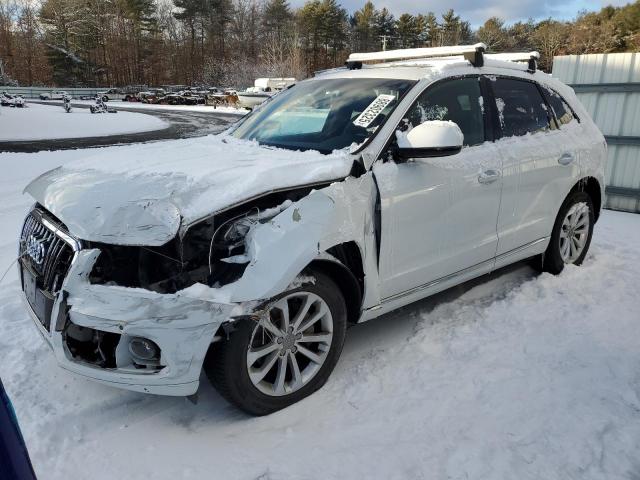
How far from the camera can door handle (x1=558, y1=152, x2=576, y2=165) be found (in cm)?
425

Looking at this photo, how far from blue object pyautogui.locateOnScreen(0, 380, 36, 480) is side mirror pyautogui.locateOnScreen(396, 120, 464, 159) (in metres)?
2.33

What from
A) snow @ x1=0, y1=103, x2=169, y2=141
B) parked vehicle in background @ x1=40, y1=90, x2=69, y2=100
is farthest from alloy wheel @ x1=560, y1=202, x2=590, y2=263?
parked vehicle in background @ x1=40, y1=90, x2=69, y2=100

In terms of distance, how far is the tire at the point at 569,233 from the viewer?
451cm

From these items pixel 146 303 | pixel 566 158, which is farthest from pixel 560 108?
pixel 146 303

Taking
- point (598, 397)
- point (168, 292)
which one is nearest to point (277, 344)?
point (168, 292)

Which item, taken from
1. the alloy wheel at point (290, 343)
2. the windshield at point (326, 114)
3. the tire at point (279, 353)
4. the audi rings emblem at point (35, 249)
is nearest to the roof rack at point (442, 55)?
the windshield at point (326, 114)

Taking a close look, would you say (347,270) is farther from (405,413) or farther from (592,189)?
(592,189)

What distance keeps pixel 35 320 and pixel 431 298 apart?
2827 millimetres

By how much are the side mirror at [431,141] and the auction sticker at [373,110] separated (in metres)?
0.31

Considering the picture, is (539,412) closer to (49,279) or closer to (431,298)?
(431,298)

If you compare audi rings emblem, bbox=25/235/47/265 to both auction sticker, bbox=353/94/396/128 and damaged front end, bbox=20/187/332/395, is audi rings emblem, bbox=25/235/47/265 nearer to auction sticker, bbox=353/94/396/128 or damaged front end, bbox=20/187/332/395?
damaged front end, bbox=20/187/332/395

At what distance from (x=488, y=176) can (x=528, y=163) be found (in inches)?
22.5

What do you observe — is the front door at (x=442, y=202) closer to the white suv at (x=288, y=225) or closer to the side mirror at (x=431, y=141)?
the white suv at (x=288, y=225)

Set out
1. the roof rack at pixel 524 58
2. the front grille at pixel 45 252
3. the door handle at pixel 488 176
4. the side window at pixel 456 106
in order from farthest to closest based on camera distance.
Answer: the roof rack at pixel 524 58, the door handle at pixel 488 176, the side window at pixel 456 106, the front grille at pixel 45 252
